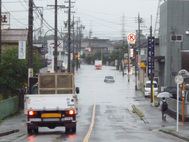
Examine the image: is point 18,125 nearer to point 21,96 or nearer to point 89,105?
point 21,96

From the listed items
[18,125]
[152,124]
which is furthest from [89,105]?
[18,125]

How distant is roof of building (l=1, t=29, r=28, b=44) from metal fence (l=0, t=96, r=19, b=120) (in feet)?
54.4

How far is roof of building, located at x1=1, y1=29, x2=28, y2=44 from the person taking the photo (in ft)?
156

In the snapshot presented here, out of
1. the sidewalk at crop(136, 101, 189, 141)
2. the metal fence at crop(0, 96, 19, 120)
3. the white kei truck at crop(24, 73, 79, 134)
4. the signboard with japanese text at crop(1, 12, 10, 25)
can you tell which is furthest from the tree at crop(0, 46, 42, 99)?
the white kei truck at crop(24, 73, 79, 134)

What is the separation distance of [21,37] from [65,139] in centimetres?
3265

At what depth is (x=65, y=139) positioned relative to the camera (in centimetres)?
1739

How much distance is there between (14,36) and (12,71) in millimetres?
18299

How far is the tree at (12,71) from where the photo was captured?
31266 millimetres

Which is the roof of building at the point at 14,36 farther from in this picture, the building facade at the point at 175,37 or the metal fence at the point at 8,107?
the metal fence at the point at 8,107

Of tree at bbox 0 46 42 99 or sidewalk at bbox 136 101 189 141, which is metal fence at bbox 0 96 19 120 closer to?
tree at bbox 0 46 42 99

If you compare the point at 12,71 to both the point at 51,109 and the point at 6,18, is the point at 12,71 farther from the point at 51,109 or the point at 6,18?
the point at 51,109

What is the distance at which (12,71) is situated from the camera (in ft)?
103

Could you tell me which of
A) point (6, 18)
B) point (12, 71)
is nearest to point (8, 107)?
point (12, 71)

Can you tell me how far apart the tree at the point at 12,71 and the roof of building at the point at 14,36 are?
602 inches
